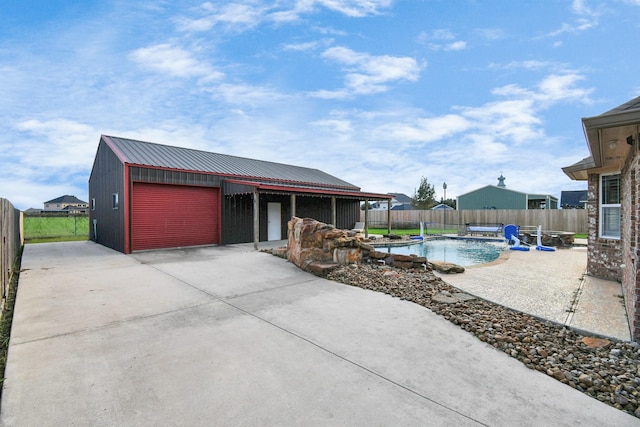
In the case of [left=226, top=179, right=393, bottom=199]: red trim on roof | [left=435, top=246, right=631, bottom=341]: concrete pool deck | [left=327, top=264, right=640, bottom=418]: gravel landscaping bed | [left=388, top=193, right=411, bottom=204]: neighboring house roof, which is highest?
[left=388, top=193, right=411, bottom=204]: neighboring house roof

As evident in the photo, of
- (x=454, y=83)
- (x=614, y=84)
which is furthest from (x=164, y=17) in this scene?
(x=614, y=84)

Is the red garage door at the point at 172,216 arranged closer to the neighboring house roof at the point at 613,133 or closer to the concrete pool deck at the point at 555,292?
the concrete pool deck at the point at 555,292

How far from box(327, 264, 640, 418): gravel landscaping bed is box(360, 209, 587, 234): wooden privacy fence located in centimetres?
1751

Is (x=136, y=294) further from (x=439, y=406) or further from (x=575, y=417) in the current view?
(x=575, y=417)

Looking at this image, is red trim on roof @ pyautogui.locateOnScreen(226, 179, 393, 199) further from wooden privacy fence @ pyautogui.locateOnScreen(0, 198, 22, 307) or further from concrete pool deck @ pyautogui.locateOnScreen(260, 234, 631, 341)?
concrete pool deck @ pyautogui.locateOnScreen(260, 234, 631, 341)

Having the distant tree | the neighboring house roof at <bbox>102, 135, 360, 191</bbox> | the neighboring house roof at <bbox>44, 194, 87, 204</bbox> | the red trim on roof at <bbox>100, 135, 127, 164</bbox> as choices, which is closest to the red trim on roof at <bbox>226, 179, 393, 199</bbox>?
the neighboring house roof at <bbox>102, 135, 360, 191</bbox>

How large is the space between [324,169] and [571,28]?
1717 centimetres

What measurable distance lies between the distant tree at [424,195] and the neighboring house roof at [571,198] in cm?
1339

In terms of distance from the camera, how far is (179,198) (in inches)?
481

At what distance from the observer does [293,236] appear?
28.3 feet

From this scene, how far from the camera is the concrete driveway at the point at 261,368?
→ 228cm

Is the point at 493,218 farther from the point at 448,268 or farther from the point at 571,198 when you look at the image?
the point at 571,198

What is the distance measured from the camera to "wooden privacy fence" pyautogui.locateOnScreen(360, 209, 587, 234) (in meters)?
18.9

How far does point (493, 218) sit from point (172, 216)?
795 inches
